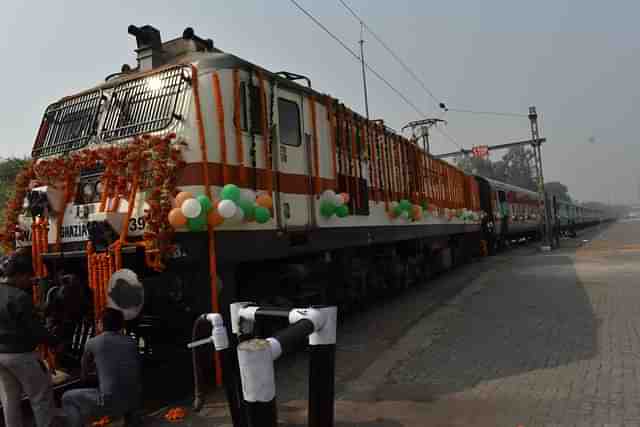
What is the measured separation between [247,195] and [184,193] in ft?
2.49

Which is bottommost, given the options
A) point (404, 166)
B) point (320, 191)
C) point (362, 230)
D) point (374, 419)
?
point (374, 419)

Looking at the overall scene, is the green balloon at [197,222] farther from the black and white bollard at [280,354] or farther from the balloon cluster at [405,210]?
the balloon cluster at [405,210]

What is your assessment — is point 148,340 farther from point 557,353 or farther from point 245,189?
point 557,353

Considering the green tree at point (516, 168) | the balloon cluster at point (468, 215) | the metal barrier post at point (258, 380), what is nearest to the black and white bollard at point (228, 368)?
the metal barrier post at point (258, 380)

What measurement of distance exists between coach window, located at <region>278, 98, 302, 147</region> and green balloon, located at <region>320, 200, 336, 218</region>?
888 mm

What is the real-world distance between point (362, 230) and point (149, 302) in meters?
4.20

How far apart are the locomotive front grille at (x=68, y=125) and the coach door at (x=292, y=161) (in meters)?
Answer: 2.24

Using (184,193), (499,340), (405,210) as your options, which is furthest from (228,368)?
(405,210)

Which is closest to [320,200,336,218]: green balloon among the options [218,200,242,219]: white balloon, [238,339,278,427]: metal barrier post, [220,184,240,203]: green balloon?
[220,184,240,203]: green balloon

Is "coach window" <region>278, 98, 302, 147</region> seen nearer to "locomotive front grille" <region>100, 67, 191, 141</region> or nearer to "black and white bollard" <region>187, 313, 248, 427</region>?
"locomotive front grille" <region>100, 67, 191, 141</region>

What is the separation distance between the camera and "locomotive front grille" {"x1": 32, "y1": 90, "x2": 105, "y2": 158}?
19.9 feet

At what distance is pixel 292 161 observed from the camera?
645 centimetres

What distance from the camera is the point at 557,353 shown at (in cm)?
573

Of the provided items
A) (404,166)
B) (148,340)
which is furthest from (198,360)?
(404,166)
